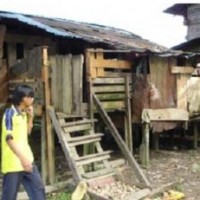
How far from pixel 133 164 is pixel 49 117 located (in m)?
1.96

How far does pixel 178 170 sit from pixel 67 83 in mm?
3615

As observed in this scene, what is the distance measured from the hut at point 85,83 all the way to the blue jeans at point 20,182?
220cm

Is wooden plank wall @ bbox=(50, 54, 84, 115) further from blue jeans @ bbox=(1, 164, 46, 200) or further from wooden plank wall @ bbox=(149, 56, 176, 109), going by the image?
blue jeans @ bbox=(1, 164, 46, 200)

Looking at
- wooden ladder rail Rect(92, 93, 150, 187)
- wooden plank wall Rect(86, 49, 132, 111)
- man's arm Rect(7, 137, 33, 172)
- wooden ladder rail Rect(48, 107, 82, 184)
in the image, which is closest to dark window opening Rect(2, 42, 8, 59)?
wooden plank wall Rect(86, 49, 132, 111)

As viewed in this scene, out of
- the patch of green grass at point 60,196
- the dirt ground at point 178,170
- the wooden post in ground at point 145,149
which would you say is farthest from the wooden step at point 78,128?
the wooden post in ground at point 145,149

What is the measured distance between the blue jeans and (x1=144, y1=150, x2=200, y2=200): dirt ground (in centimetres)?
344

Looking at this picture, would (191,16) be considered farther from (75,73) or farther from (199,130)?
(75,73)

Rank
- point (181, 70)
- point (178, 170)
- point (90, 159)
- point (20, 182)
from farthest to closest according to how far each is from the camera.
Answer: point (181, 70), point (178, 170), point (90, 159), point (20, 182)

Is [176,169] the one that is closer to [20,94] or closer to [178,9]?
[20,94]

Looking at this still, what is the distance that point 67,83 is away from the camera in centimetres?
891

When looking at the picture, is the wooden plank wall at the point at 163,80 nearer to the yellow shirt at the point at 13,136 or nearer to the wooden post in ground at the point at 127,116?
the wooden post in ground at the point at 127,116

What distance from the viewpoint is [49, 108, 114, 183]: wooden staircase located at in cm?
787

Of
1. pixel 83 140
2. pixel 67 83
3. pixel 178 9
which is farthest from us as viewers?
pixel 178 9

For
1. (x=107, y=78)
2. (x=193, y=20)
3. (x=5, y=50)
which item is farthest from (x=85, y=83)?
(x=193, y=20)
